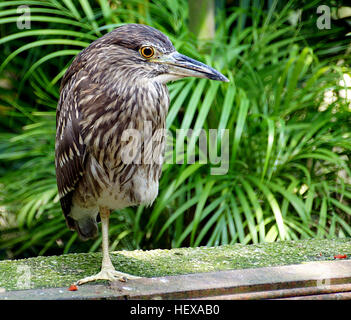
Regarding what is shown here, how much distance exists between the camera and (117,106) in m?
2.37

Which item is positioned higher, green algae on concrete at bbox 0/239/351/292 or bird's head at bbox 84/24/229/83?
bird's head at bbox 84/24/229/83

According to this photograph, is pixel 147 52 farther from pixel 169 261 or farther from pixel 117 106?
pixel 169 261

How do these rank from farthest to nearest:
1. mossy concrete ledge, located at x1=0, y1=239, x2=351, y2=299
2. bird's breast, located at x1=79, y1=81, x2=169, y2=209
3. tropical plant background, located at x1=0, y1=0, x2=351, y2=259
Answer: tropical plant background, located at x1=0, y1=0, x2=351, y2=259, mossy concrete ledge, located at x1=0, y1=239, x2=351, y2=299, bird's breast, located at x1=79, y1=81, x2=169, y2=209

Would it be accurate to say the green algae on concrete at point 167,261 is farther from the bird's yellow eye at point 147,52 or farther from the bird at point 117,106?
the bird's yellow eye at point 147,52

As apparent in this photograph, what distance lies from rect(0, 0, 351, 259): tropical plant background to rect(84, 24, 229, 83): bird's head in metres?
1.37

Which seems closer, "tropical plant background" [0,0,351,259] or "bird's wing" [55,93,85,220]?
"bird's wing" [55,93,85,220]

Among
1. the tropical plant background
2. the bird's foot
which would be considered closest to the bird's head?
the bird's foot

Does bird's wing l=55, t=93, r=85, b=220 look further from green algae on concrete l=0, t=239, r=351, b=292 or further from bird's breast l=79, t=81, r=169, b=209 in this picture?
green algae on concrete l=0, t=239, r=351, b=292

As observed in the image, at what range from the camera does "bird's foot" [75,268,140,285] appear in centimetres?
240

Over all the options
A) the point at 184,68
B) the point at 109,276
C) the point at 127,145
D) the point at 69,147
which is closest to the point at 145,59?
the point at 184,68

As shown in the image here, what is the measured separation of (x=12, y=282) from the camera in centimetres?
242

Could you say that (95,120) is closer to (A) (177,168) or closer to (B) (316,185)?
(A) (177,168)
